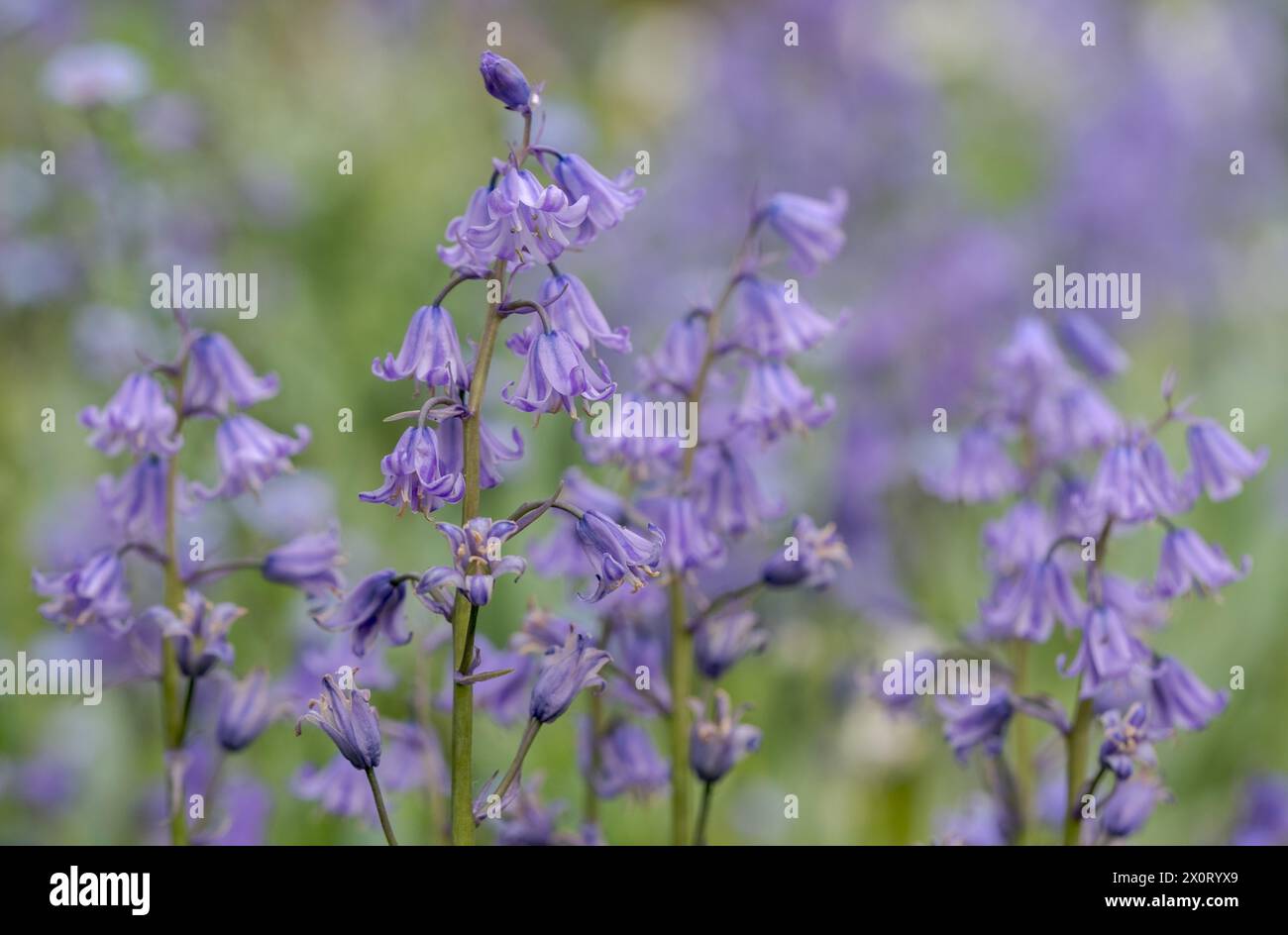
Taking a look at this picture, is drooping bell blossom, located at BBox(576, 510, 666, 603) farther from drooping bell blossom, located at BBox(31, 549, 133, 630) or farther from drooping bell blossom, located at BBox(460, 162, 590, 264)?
drooping bell blossom, located at BBox(31, 549, 133, 630)

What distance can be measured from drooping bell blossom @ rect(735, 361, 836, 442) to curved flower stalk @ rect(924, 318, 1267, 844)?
502 mm

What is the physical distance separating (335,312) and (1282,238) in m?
4.55

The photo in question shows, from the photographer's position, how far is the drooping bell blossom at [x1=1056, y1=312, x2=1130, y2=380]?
3.14 metres

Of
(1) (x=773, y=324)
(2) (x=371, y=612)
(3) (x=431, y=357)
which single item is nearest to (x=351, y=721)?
(2) (x=371, y=612)

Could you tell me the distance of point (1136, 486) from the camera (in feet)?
8.57

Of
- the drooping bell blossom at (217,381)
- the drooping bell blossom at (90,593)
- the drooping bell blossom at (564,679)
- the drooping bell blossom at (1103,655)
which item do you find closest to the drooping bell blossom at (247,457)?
the drooping bell blossom at (217,381)

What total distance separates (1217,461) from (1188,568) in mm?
227

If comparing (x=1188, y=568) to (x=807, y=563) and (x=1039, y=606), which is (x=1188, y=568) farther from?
(x=807, y=563)

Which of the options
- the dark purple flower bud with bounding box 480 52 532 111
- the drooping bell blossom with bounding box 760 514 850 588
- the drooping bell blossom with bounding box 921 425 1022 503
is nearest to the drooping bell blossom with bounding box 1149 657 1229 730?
the drooping bell blossom with bounding box 921 425 1022 503

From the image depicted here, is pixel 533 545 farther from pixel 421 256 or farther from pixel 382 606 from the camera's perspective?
pixel 421 256

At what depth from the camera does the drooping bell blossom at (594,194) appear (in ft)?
7.41
